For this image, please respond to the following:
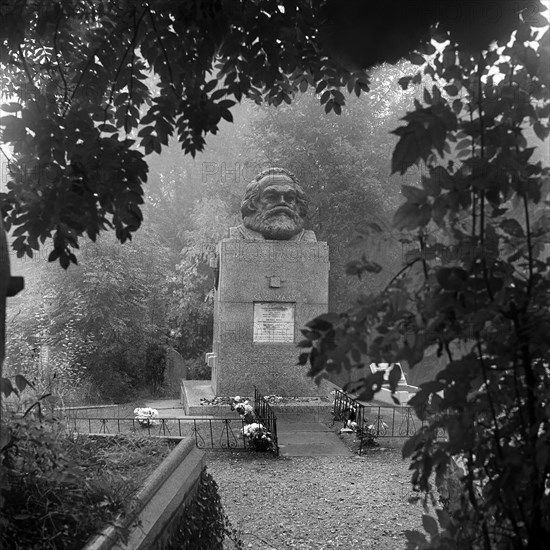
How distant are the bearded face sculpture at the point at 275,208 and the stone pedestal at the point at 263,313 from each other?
0.85 ft

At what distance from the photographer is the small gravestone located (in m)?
11.0

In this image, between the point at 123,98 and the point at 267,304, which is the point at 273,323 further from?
the point at 123,98

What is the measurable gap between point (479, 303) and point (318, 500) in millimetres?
5202

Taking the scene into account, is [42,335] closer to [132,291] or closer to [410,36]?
[132,291]

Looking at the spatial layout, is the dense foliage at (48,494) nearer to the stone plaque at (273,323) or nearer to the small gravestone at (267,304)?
the small gravestone at (267,304)

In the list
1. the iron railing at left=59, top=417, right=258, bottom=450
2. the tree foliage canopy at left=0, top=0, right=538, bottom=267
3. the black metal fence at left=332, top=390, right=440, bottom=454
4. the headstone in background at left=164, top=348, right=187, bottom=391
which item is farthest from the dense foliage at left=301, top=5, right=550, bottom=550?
the headstone in background at left=164, top=348, right=187, bottom=391

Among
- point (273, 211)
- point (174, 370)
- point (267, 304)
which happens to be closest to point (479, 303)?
point (267, 304)

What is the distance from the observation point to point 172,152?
1072 inches

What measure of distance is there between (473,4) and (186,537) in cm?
312

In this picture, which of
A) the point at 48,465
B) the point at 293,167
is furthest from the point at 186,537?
the point at 293,167

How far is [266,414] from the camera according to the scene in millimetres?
9438

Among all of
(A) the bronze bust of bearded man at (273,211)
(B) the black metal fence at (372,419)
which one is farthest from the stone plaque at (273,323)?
(B) the black metal fence at (372,419)

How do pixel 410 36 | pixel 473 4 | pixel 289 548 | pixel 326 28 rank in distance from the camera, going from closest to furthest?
pixel 473 4, pixel 410 36, pixel 326 28, pixel 289 548

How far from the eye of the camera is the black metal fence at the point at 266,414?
8369 millimetres
